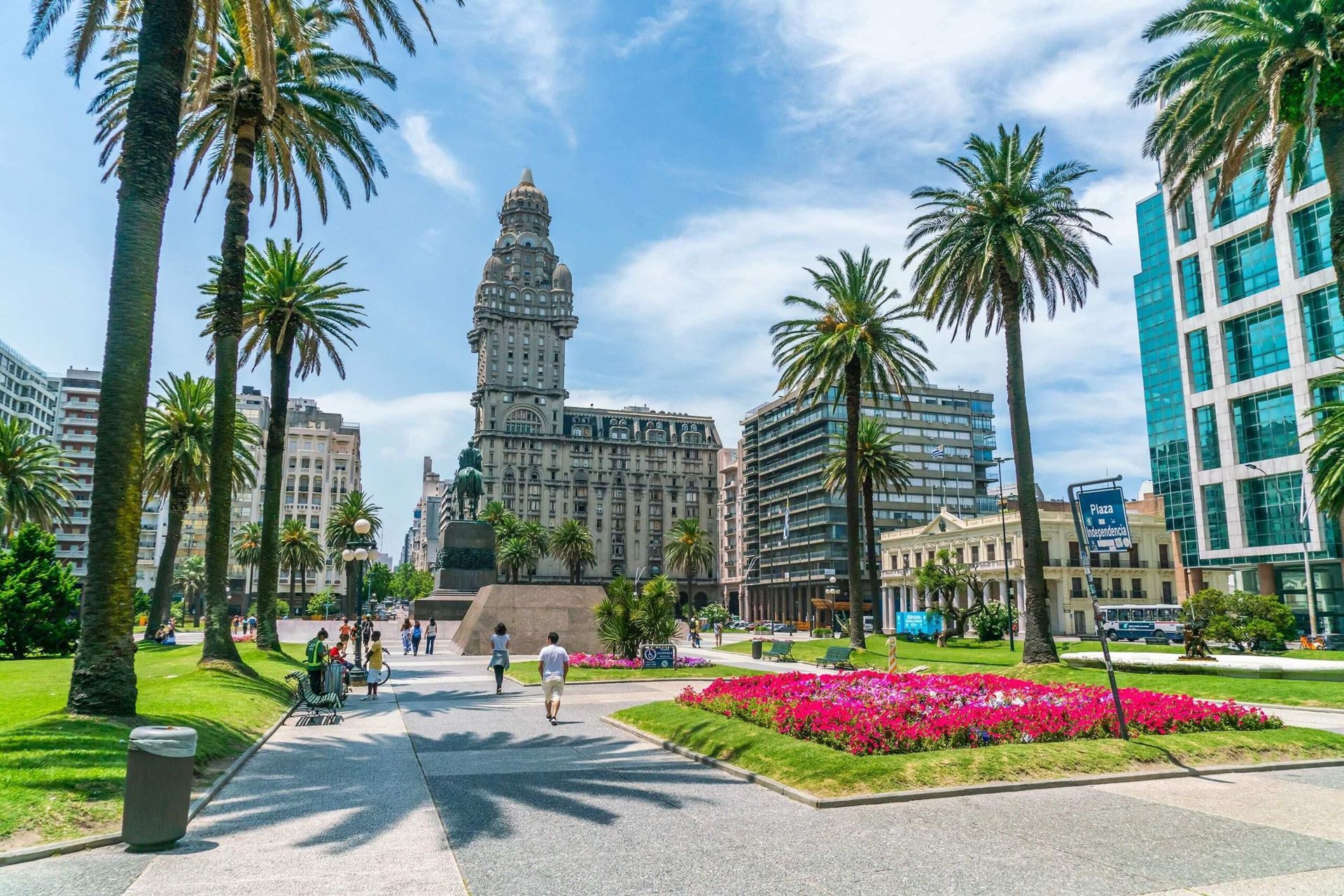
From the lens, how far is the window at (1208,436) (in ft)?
200

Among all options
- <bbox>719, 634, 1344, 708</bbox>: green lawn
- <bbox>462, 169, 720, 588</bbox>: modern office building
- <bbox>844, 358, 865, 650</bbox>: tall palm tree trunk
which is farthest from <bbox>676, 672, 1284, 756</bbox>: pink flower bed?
<bbox>462, 169, 720, 588</bbox>: modern office building

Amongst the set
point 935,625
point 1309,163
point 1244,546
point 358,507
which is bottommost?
point 935,625

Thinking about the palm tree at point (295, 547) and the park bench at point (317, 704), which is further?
the palm tree at point (295, 547)

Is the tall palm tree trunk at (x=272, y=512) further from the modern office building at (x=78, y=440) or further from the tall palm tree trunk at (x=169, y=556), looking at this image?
the modern office building at (x=78, y=440)

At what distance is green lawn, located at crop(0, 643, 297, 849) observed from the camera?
842cm

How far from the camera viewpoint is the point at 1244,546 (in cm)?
5859

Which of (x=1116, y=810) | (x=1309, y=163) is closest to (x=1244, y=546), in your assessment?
(x=1309, y=163)

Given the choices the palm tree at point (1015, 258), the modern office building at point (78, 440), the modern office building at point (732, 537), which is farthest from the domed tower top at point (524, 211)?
the palm tree at point (1015, 258)

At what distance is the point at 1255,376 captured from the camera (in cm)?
5809

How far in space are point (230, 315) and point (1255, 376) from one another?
62.0m

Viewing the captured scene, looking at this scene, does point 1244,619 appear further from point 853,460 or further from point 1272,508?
point 1272,508

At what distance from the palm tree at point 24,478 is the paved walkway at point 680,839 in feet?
169

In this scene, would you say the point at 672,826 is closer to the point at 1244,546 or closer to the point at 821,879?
the point at 821,879

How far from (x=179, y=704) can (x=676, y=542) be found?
3867 inches
